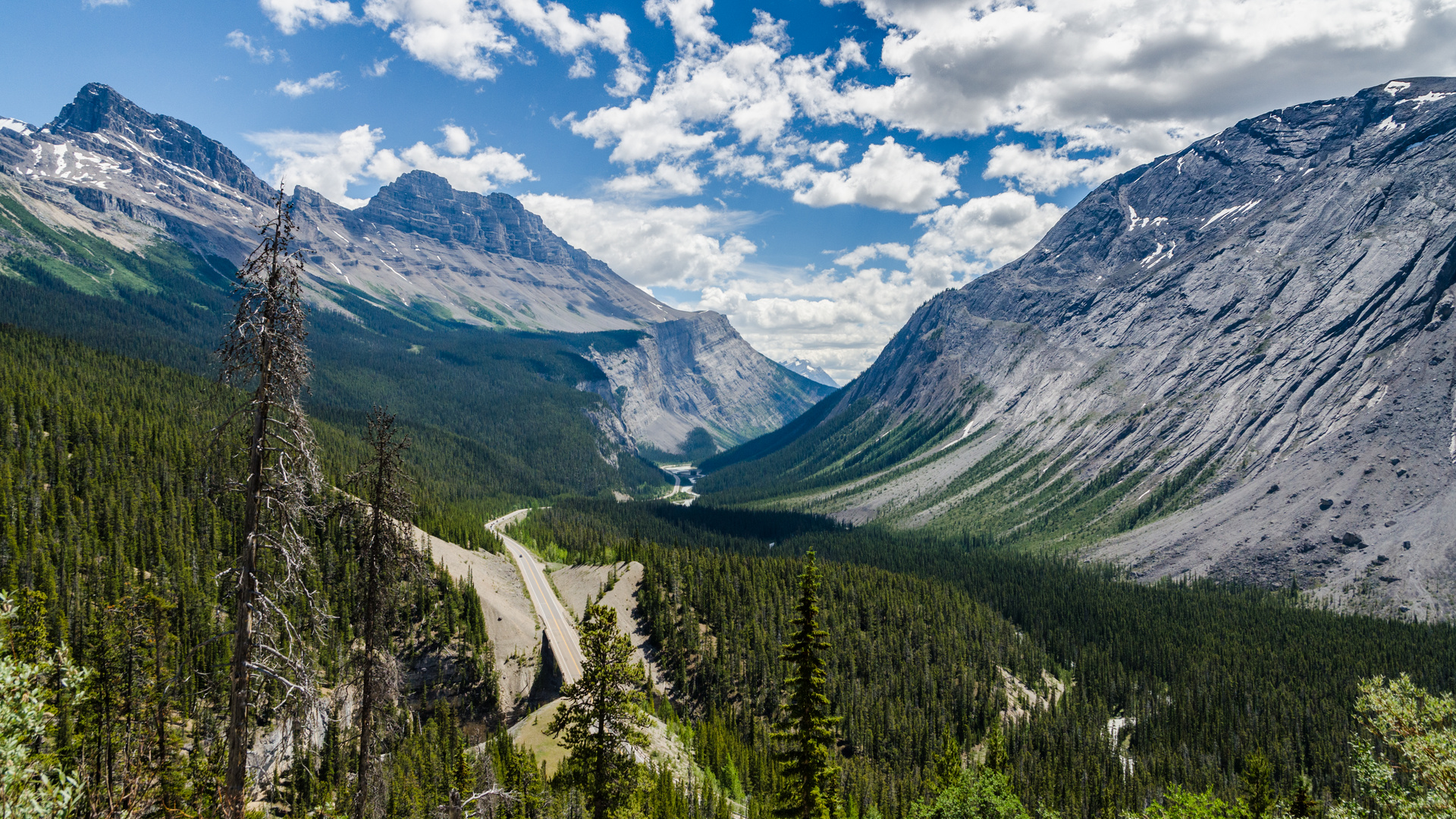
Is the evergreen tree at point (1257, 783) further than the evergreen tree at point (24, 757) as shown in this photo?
Yes

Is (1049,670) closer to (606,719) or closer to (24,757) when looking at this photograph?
(606,719)

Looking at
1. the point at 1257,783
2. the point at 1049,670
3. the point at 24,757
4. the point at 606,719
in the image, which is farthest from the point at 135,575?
the point at 1049,670

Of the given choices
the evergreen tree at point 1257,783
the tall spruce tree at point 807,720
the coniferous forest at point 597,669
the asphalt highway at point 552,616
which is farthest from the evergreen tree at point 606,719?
the evergreen tree at point 1257,783

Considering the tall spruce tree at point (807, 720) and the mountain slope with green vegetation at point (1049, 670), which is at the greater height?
the tall spruce tree at point (807, 720)

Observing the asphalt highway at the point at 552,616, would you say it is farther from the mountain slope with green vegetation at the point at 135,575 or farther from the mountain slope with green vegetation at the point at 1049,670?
the mountain slope with green vegetation at the point at 1049,670

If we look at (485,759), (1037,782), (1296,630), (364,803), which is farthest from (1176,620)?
(364,803)

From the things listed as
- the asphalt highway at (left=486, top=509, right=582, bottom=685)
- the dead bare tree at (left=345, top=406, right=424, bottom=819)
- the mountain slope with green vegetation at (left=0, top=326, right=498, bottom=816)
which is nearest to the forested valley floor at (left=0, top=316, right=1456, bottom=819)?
the mountain slope with green vegetation at (left=0, top=326, right=498, bottom=816)
